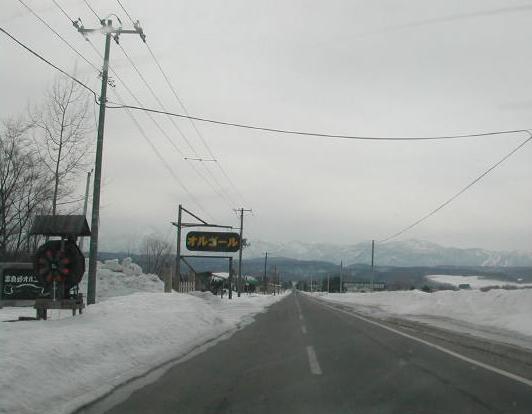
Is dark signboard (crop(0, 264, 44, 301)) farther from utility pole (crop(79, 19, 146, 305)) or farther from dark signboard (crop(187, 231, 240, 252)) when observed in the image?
dark signboard (crop(187, 231, 240, 252))

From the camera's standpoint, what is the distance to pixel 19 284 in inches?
879

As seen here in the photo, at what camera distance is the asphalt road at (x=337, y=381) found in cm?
754

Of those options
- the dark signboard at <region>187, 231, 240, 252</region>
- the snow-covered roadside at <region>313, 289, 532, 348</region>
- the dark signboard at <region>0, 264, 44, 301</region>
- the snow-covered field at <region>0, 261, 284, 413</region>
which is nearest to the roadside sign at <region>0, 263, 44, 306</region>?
the dark signboard at <region>0, 264, 44, 301</region>

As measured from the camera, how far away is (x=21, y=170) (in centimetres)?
3550

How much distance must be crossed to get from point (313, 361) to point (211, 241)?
30361mm

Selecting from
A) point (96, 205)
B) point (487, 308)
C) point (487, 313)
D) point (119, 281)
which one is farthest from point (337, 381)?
point (119, 281)

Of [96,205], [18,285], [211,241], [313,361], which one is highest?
[96,205]

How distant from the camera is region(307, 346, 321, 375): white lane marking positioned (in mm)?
10531

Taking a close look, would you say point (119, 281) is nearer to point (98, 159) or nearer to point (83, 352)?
point (98, 159)

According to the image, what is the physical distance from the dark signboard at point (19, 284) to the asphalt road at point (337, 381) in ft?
34.8

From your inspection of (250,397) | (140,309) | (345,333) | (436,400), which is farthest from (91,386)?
(345,333)

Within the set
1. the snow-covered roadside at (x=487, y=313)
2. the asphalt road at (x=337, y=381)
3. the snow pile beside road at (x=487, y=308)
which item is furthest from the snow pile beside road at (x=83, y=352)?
the snow pile beside road at (x=487, y=308)

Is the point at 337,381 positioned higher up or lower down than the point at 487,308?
lower down

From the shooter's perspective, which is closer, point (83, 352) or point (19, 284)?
point (83, 352)
